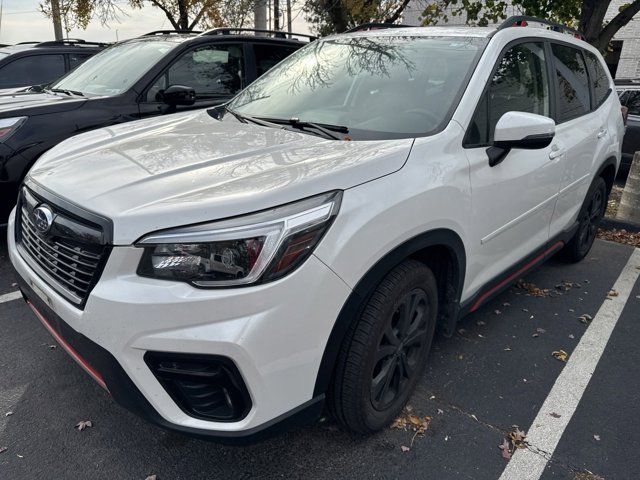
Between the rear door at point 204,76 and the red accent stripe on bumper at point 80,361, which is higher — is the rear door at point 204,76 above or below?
above

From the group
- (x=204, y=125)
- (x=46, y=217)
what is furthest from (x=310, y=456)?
(x=204, y=125)

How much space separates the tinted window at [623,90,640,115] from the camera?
791 cm

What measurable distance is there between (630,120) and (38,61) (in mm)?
8197

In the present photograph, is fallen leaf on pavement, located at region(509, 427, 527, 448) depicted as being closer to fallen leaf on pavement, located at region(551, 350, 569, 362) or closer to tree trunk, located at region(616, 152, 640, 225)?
fallen leaf on pavement, located at region(551, 350, 569, 362)

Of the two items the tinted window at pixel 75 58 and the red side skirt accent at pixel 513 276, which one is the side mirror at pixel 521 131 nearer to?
the red side skirt accent at pixel 513 276

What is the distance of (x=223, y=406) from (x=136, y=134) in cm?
162

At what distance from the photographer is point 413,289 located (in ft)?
7.65

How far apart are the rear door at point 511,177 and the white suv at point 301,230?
0.01 meters

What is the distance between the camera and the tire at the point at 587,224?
4250 millimetres

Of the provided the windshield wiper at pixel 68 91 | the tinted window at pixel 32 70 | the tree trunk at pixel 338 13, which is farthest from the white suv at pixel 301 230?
the tree trunk at pixel 338 13

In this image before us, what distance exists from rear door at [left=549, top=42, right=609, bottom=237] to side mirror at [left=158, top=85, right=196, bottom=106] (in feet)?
9.13

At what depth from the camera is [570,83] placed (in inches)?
144

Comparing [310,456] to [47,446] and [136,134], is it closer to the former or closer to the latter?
[47,446]

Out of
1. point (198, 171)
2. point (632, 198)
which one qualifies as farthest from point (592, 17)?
point (198, 171)
